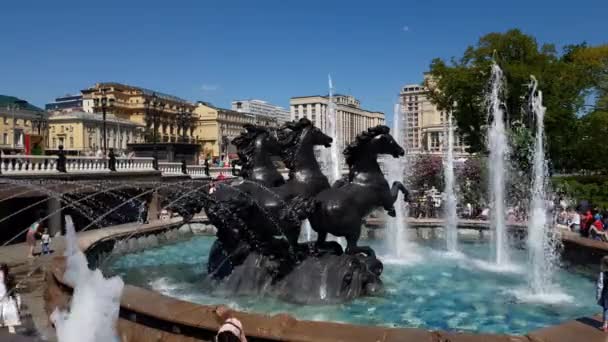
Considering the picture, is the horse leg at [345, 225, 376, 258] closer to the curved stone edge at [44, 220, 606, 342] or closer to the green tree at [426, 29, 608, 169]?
the curved stone edge at [44, 220, 606, 342]

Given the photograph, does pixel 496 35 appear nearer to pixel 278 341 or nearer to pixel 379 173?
pixel 379 173

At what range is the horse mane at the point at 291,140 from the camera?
10.9 metres

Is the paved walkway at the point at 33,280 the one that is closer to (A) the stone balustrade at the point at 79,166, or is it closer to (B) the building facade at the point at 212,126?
(A) the stone balustrade at the point at 79,166

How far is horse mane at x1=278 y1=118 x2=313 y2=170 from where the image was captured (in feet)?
35.6

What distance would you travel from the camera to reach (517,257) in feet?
49.5

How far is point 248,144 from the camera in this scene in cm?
1164

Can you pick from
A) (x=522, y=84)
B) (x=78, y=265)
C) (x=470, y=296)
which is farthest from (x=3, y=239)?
(x=522, y=84)

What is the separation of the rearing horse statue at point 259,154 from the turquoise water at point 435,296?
8.43 feet

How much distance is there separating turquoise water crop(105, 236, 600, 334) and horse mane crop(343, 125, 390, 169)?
2764 mm

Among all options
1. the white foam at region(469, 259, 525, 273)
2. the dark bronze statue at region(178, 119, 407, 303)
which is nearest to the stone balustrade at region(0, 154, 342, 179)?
the dark bronze statue at region(178, 119, 407, 303)

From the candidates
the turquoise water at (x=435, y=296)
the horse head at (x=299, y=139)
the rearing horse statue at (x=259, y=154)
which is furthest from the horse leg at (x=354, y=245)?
the rearing horse statue at (x=259, y=154)

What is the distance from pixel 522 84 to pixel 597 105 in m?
4.84

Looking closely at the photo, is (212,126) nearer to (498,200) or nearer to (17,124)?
(17,124)

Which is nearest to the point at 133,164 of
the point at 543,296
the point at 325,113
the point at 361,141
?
the point at 361,141
